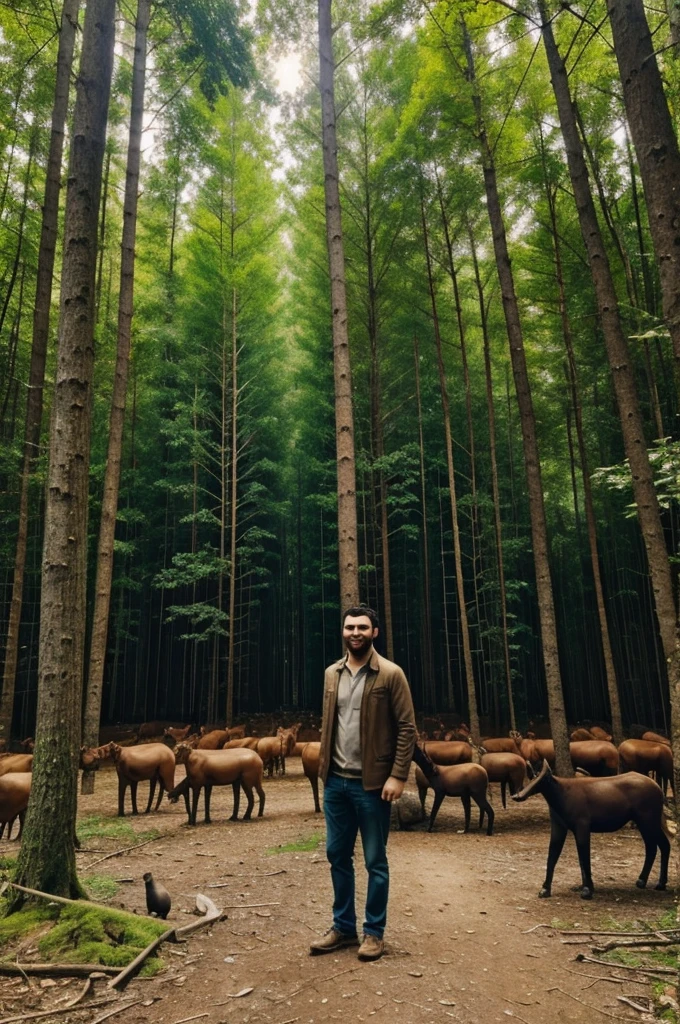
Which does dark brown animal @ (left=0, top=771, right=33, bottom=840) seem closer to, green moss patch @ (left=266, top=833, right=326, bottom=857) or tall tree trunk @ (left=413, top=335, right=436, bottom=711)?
green moss patch @ (left=266, top=833, right=326, bottom=857)

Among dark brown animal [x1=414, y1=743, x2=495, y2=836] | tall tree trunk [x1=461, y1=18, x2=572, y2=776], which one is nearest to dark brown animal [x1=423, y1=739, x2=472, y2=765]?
tall tree trunk [x1=461, y1=18, x2=572, y2=776]

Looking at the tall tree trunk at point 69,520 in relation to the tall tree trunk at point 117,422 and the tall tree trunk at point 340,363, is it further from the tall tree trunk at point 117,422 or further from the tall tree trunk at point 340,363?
the tall tree trunk at point 117,422

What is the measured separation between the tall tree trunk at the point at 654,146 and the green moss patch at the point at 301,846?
4.73 m

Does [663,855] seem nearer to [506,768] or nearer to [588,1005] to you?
[588,1005]

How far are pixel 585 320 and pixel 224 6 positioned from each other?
769 centimetres

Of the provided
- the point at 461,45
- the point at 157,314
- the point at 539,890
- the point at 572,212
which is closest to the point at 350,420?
the point at 539,890

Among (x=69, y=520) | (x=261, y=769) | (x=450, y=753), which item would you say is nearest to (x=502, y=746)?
(x=450, y=753)

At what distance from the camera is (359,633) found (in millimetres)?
2891

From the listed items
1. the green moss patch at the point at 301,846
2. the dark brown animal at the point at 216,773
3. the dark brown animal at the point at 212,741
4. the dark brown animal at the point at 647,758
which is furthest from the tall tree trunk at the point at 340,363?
the dark brown animal at the point at 212,741

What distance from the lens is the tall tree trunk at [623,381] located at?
4812 millimetres

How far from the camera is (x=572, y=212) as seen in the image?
11.4m

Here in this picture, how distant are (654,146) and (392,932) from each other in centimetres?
443

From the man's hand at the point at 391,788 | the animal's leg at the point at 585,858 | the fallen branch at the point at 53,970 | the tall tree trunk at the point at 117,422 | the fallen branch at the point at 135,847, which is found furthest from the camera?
the tall tree trunk at the point at 117,422

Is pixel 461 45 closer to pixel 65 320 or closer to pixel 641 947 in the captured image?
pixel 65 320
